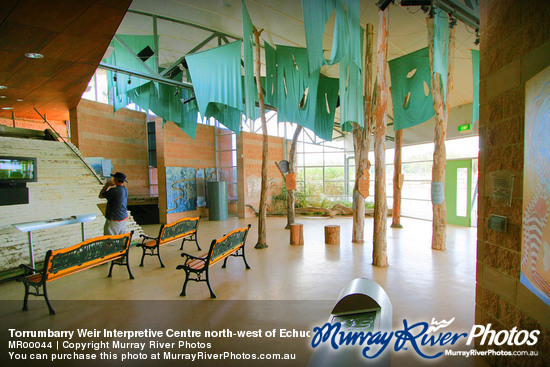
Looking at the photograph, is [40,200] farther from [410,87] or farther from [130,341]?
[410,87]

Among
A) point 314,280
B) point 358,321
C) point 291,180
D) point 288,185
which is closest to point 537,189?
point 358,321

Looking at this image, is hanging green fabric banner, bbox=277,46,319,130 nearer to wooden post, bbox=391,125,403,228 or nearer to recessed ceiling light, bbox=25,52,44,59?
wooden post, bbox=391,125,403,228

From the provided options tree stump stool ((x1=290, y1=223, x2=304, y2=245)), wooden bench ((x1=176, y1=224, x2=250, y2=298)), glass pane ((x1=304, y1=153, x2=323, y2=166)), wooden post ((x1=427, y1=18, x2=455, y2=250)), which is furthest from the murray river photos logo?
glass pane ((x1=304, y1=153, x2=323, y2=166))

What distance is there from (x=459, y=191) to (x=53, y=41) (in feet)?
37.3

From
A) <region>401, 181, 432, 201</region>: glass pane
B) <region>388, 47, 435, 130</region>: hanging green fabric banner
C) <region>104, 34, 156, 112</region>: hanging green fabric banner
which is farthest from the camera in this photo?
<region>401, 181, 432, 201</region>: glass pane

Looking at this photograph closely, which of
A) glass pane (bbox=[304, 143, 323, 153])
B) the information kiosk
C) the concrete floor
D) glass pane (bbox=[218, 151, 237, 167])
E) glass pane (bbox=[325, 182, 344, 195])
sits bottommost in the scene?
the concrete floor

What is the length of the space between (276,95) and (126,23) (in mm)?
5819

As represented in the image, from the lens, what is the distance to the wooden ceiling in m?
3.07

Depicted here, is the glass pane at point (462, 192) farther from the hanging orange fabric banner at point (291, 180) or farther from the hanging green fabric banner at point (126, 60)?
the hanging green fabric banner at point (126, 60)

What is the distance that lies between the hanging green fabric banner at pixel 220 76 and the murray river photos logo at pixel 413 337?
542 cm

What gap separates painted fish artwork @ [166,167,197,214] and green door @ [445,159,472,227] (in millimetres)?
10243

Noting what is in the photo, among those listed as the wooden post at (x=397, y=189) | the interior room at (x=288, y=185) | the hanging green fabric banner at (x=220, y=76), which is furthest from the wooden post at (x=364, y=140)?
the hanging green fabric banner at (x=220, y=76)

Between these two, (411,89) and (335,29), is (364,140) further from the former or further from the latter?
(335,29)

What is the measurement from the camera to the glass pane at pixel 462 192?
8.96 metres
